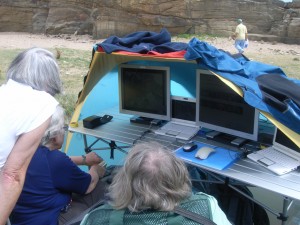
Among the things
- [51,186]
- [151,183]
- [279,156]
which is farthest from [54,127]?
[279,156]

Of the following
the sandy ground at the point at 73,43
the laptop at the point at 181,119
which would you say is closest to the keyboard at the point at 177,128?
the laptop at the point at 181,119

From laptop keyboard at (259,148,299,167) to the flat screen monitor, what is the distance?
0.98m

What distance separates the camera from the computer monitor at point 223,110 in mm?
2656

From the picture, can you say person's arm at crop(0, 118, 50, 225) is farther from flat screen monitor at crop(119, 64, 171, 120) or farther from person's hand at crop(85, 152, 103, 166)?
flat screen monitor at crop(119, 64, 171, 120)

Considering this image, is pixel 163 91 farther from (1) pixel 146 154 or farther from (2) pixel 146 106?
(1) pixel 146 154

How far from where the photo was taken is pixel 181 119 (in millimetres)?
3201

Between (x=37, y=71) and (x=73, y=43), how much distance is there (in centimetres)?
1536

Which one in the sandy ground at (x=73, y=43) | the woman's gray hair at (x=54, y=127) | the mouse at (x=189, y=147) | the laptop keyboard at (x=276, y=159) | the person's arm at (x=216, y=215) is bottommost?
the sandy ground at (x=73, y=43)

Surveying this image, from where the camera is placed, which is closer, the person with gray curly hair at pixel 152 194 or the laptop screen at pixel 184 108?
the person with gray curly hair at pixel 152 194

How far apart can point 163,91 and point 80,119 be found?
1011 millimetres

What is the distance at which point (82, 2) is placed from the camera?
19.8 metres

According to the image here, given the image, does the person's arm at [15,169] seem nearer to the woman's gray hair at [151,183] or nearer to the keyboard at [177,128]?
the woman's gray hair at [151,183]

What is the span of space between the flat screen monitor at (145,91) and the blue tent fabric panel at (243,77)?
693 millimetres

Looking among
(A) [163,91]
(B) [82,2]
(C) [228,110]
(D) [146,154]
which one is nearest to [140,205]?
(D) [146,154]
